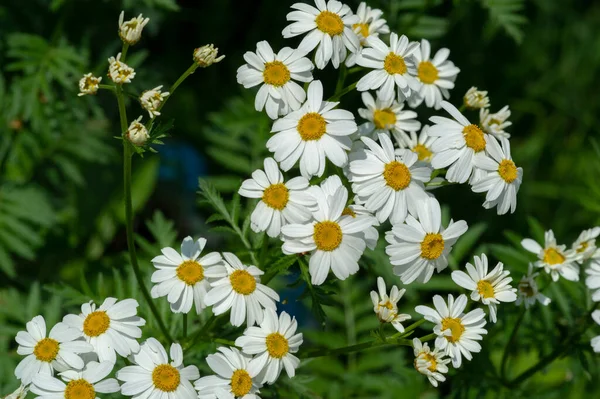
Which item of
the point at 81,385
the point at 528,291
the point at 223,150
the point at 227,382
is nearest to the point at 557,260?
the point at 528,291

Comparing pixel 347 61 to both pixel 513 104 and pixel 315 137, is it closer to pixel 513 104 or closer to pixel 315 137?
pixel 315 137

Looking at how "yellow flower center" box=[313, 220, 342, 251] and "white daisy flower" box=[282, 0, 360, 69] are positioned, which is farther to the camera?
"white daisy flower" box=[282, 0, 360, 69]

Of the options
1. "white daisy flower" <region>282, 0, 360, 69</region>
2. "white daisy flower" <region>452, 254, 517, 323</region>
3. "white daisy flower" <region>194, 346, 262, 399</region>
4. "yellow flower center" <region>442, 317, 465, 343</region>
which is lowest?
"white daisy flower" <region>194, 346, 262, 399</region>

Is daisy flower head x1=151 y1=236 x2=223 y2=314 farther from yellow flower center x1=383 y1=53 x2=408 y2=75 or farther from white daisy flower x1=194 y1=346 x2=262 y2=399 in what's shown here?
yellow flower center x1=383 y1=53 x2=408 y2=75

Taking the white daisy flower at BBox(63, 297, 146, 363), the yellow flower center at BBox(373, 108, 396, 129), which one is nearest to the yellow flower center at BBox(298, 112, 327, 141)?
the yellow flower center at BBox(373, 108, 396, 129)

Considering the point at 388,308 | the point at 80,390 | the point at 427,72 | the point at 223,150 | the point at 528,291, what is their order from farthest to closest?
the point at 223,150 → the point at 427,72 → the point at 528,291 → the point at 388,308 → the point at 80,390

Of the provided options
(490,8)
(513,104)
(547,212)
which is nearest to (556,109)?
(513,104)

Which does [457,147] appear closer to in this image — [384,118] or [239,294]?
[384,118]
